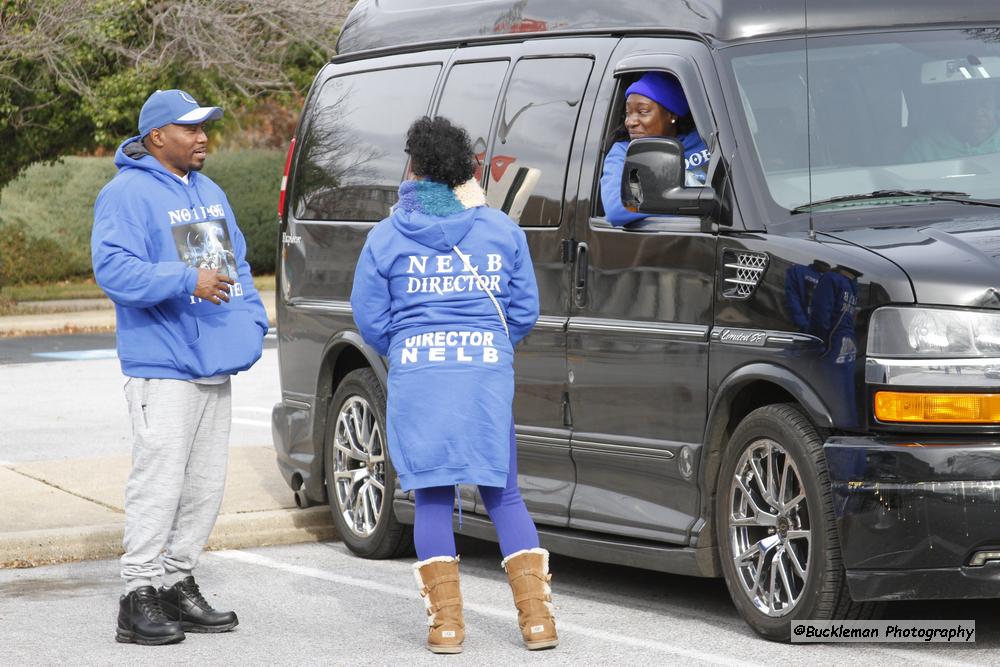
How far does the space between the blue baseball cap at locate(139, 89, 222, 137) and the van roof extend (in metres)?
1.63

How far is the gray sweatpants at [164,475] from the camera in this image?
21.5ft

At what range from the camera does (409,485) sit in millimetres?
6125

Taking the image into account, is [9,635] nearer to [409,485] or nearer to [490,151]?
[409,485]

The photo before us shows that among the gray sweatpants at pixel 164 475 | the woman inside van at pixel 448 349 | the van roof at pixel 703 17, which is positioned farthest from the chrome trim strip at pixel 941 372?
the gray sweatpants at pixel 164 475

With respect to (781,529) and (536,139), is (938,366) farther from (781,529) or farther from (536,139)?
(536,139)

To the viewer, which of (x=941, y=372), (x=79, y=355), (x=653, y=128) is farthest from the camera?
(x=79, y=355)

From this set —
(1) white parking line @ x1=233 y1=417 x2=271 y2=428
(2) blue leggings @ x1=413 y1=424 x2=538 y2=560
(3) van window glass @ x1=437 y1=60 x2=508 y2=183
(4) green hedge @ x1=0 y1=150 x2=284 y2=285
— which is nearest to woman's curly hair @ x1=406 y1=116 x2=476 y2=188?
(2) blue leggings @ x1=413 y1=424 x2=538 y2=560

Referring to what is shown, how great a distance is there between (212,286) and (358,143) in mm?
2486

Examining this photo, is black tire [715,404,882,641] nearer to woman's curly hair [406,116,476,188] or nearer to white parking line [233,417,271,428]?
woman's curly hair [406,116,476,188]

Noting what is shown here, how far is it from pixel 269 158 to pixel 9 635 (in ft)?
92.9

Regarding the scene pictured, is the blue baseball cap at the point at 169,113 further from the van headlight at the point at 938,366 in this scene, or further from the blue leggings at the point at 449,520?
the van headlight at the point at 938,366

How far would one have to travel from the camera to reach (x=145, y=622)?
6500 millimetres

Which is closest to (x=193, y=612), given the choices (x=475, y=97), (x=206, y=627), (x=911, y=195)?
(x=206, y=627)

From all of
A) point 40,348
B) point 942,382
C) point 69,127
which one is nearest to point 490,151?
point 942,382
